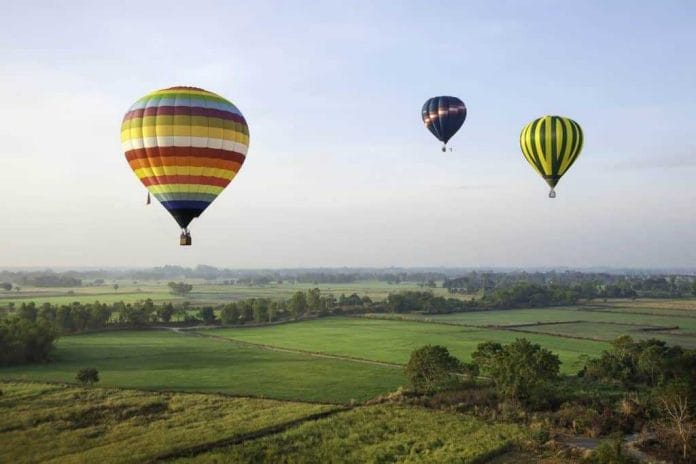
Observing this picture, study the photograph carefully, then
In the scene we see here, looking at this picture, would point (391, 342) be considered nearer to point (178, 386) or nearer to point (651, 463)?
point (178, 386)

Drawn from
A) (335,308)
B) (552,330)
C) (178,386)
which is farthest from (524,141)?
(335,308)

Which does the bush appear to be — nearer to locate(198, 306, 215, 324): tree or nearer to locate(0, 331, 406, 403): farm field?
locate(0, 331, 406, 403): farm field

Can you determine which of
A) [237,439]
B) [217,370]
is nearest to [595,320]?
[217,370]

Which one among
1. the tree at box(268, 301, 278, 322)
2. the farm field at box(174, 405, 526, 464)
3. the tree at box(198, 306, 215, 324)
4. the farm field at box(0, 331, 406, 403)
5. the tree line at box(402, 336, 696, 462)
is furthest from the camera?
the tree at box(268, 301, 278, 322)

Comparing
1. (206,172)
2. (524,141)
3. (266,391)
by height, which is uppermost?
(524,141)

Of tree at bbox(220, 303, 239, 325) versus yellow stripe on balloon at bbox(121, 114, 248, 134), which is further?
tree at bbox(220, 303, 239, 325)

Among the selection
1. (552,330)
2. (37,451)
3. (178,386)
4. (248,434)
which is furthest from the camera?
(552,330)

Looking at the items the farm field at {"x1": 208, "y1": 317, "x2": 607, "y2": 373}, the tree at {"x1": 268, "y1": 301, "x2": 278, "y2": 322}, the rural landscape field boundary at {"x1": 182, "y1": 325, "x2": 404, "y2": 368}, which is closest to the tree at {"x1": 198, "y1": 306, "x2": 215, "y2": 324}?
the farm field at {"x1": 208, "y1": 317, "x2": 607, "y2": 373}
